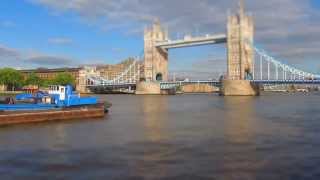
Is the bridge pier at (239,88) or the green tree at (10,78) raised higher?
the green tree at (10,78)

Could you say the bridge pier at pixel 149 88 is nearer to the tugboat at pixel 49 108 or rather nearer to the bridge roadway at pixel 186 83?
the bridge roadway at pixel 186 83

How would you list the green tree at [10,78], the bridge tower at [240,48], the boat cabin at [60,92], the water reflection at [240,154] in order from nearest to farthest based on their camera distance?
the water reflection at [240,154], the boat cabin at [60,92], the bridge tower at [240,48], the green tree at [10,78]

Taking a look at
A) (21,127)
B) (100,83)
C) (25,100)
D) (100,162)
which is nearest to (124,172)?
(100,162)

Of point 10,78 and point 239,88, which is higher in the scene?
point 10,78

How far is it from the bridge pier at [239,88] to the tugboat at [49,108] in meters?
79.0

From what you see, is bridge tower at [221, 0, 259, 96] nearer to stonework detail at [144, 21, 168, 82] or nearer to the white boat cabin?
stonework detail at [144, 21, 168, 82]


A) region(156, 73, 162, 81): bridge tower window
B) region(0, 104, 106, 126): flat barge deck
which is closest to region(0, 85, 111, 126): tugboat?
region(0, 104, 106, 126): flat barge deck

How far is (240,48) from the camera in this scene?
136m

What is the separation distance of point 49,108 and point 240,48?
101622 mm

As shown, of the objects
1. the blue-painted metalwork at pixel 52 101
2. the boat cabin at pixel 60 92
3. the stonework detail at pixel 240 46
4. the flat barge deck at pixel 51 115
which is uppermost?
the stonework detail at pixel 240 46

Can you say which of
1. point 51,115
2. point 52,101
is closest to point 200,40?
point 52,101

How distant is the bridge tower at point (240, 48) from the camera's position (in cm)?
13425

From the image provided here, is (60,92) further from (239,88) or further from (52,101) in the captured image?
(239,88)

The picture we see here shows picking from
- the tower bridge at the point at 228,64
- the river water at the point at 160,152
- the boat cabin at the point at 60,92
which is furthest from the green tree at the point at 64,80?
the river water at the point at 160,152
